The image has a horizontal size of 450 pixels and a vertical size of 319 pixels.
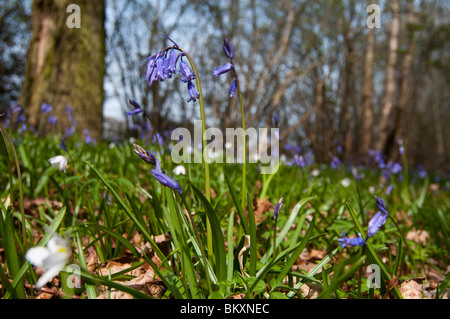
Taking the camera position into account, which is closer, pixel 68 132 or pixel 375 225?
pixel 375 225

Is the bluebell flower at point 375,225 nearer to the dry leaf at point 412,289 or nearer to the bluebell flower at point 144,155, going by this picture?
the dry leaf at point 412,289

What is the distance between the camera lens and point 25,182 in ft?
7.16

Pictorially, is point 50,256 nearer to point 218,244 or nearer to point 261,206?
point 218,244

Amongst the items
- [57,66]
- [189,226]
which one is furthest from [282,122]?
[189,226]

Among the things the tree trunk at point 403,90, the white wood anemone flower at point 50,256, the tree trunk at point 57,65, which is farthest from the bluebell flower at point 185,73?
the tree trunk at point 403,90

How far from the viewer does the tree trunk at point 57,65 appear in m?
4.62

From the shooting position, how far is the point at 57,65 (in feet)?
15.3

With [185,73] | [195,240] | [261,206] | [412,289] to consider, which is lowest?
[412,289]

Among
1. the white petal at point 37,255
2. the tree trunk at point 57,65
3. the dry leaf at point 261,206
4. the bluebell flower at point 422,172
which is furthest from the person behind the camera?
the bluebell flower at point 422,172

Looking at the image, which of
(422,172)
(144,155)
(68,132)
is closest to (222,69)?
(144,155)

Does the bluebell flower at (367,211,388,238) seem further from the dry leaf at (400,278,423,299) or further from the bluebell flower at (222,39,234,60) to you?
the bluebell flower at (222,39,234,60)

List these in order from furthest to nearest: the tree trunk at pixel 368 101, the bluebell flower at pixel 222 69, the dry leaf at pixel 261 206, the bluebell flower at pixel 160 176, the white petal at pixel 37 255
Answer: the tree trunk at pixel 368 101, the dry leaf at pixel 261 206, the bluebell flower at pixel 222 69, the bluebell flower at pixel 160 176, the white petal at pixel 37 255
